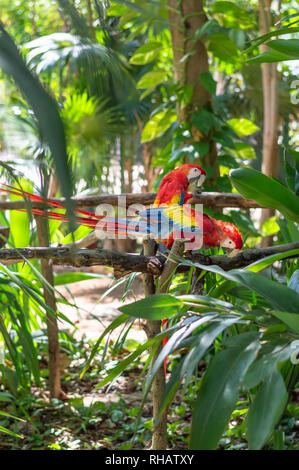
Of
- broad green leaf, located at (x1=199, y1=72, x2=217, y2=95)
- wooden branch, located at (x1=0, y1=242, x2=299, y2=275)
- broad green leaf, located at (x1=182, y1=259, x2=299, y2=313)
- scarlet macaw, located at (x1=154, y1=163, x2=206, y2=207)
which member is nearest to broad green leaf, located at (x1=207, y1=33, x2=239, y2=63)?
broad green leaf, located at (x1=199, y1=72, x2=217, y2=95)

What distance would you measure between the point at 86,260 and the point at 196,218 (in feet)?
0.86

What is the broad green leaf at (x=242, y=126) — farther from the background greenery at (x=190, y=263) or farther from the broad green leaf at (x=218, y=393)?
the broad green leaf at (x=218, y=393)

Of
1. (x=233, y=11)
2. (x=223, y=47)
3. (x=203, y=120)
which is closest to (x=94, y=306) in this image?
(x=203, y=120)

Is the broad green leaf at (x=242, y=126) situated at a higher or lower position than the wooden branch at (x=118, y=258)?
higher

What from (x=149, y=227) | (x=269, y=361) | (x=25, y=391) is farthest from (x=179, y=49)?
A: (x=269, y=361)

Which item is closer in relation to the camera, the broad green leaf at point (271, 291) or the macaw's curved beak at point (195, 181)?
the broad green leaf at point (271, 291)

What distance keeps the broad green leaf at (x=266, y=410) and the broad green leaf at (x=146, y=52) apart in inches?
54.9

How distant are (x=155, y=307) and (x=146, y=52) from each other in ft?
4.24

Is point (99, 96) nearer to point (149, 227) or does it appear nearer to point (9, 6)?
point (9, 6)

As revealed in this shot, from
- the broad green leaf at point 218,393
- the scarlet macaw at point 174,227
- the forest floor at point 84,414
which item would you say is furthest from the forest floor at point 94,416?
the broad green leaf at point 218,393

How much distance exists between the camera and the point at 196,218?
2.89ft

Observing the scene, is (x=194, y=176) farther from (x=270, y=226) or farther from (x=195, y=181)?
(x=270, y=226)

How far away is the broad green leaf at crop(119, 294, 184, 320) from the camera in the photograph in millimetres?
543

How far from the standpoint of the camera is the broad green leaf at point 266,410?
1.34 ft
